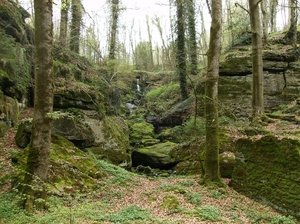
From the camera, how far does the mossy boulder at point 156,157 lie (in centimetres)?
1451

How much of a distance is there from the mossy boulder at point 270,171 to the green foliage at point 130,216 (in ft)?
12.8

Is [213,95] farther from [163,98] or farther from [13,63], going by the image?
[163,98]

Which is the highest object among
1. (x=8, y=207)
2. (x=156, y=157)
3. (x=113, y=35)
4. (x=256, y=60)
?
(x=113, y=35)

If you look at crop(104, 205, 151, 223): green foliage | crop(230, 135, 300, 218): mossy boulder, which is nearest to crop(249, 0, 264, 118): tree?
crop(230, 135, 300, 218): mossy boulder

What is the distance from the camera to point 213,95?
9.25 m

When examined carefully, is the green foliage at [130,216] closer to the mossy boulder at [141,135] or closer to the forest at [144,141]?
the forest at [144,141]

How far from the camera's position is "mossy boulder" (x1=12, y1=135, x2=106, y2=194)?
25.5 feet

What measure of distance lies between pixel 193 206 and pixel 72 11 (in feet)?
56.8

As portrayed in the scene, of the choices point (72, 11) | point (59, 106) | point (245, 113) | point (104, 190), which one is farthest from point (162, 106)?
point (104, 190)

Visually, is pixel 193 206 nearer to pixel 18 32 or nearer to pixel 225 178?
pixel 225 178

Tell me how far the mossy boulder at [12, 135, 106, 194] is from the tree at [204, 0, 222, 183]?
4178mm

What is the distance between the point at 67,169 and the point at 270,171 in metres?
6.51

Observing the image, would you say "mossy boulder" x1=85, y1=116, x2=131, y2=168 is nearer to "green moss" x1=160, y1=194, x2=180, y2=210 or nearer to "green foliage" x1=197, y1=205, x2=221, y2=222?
"green moss" x1=160, y1=194, x2=180, y2=210

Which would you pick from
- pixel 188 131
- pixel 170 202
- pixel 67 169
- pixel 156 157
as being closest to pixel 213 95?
pixel 170 202
